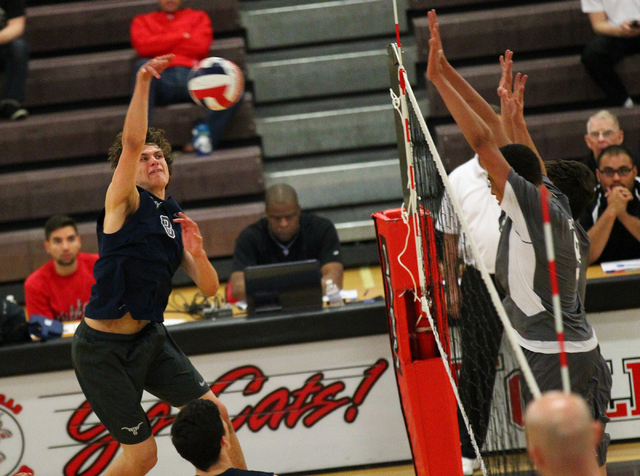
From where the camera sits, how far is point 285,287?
16.7ft

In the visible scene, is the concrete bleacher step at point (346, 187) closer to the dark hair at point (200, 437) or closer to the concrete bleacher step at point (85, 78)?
the concrete bleacher step at point (85, 78)

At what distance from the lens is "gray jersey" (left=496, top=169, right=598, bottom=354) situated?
309 cm

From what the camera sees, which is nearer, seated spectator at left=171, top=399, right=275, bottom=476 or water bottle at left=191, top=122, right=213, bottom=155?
seated spectator at left=171, top=399, right=275, bottom=476

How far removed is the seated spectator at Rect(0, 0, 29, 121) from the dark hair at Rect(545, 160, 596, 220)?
6.48 meters

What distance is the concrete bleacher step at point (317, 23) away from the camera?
919 centimetres

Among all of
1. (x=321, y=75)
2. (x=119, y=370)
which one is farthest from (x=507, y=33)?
(x=119, y=370)

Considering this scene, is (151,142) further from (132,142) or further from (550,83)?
(550,83)

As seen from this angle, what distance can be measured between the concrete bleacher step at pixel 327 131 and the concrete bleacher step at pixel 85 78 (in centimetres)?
79

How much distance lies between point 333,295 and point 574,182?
2.22m

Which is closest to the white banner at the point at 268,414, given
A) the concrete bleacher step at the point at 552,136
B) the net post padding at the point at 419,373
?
the net post padding at the point at 419,373

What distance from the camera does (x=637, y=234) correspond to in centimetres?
560

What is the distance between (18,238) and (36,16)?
276 cm

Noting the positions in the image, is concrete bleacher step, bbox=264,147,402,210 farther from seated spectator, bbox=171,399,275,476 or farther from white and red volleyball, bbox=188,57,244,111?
seated spectator, bbox=171,399,275,476

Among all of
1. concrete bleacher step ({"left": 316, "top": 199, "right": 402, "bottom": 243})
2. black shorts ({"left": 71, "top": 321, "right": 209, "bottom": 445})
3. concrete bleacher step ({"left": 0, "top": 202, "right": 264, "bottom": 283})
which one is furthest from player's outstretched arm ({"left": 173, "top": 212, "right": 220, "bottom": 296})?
concrete bleacher step ({"left": 316, "top": 199, "right": 402, "bottom": 243})
